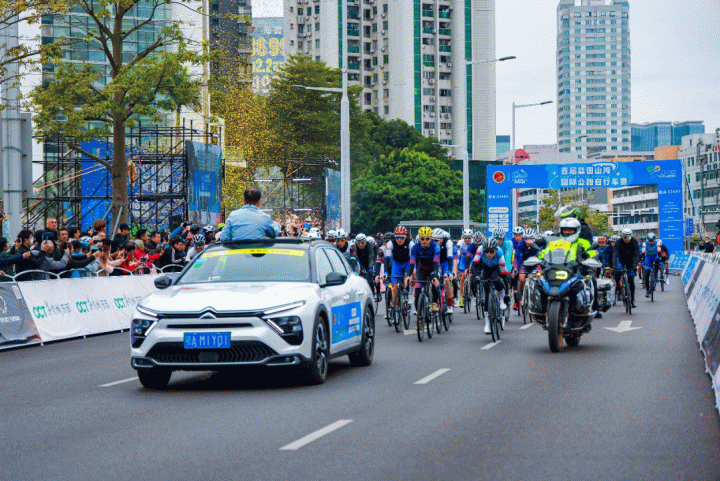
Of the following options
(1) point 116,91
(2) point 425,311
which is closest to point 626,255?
(2) point 425,311

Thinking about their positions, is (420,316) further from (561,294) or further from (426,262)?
(561,294)

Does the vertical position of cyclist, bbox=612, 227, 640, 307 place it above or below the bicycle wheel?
above

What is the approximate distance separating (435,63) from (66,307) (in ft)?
404

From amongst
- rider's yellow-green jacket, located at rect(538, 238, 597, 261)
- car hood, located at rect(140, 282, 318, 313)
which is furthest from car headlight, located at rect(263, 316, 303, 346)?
rider's yellow-green jacket, located at rect(538, 238, 597, 261)

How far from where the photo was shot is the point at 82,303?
67.1 feet

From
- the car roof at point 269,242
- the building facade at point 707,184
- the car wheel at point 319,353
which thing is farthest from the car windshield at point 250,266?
the building facade at point 707,184

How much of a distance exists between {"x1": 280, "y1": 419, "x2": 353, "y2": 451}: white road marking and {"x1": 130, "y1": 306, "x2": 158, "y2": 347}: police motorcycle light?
2.74 meters

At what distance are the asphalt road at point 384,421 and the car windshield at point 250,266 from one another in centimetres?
112

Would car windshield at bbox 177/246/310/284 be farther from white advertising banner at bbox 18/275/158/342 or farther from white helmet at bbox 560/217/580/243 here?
white advertising banner at bbox 18/275/158/342

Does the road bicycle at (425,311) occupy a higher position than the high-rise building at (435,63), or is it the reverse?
the high-rise building at (435,63)

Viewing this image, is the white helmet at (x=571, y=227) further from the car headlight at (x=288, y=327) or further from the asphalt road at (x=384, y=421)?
the car headlight at (x=288, y=327)

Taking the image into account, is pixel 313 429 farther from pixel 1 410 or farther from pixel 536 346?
pixel 536 346

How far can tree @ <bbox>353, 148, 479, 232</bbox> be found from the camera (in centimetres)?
9725

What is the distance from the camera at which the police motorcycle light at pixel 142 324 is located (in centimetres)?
1125
